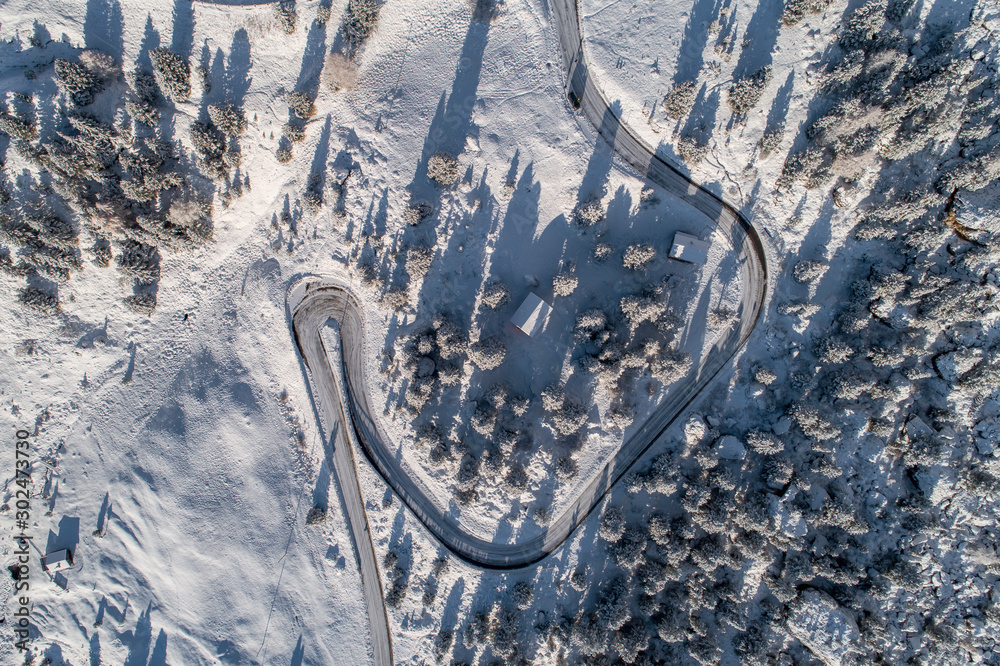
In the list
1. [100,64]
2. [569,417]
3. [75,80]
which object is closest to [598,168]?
[569,417]

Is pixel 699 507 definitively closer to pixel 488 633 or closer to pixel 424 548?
pixel 488 633

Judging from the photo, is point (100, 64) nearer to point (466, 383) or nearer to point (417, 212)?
point (417, 212)

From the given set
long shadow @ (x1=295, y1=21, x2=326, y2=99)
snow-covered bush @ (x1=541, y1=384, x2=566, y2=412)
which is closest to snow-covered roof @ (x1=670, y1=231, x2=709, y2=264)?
snow-covered bush @ (x1=541, y1=384, x2=566, y2=412)

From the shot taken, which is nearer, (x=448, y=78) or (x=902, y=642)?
(x=902, y=642)

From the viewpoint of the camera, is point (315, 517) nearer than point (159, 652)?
No

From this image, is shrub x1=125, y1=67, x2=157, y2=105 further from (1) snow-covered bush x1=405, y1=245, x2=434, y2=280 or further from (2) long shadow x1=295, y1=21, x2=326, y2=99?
(1) snow-covered bush x1=405, y1=245, x2=434, y2=280

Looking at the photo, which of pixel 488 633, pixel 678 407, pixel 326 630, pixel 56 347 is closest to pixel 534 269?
pixel 678 407

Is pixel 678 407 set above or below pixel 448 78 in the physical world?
below
